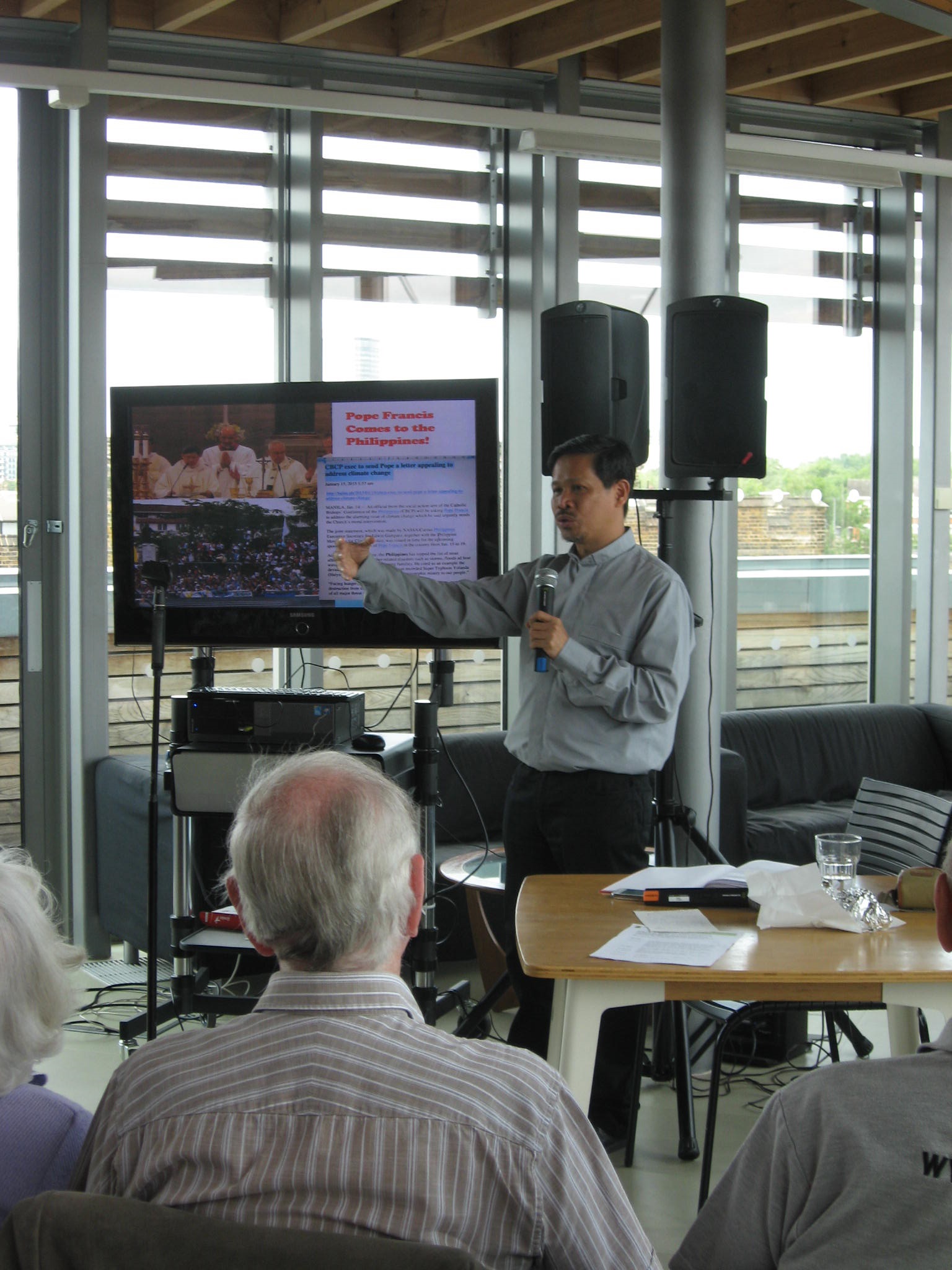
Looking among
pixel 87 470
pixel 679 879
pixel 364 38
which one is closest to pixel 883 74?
pixel 364 38

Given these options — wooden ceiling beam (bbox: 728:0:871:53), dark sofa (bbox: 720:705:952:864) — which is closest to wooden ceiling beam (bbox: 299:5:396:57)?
wooden ceiling beam (bbox: 728:0:871:53)

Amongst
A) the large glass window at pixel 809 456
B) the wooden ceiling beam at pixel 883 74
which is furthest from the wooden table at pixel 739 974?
the wooden ceiling beam at pixel 883 74

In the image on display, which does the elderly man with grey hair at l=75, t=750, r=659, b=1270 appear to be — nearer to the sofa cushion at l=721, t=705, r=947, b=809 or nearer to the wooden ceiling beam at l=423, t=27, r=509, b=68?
the sofa cushion at l=721, t=705, r=947, b=809

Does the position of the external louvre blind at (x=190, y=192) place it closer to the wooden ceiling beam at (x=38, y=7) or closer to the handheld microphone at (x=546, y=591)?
the wooden ceiling beam at (x=38, y=7)

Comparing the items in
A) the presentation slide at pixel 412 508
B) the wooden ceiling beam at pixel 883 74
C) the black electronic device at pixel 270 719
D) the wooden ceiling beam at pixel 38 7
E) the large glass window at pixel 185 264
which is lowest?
the black electronic device at pixel 270 719

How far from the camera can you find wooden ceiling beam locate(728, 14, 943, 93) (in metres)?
5.00

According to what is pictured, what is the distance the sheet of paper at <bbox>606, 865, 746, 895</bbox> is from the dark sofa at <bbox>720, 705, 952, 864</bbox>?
2.42m

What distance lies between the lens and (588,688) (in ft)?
9.96

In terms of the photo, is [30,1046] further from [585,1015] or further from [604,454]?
[604,454]

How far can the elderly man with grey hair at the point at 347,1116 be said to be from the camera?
1.11m

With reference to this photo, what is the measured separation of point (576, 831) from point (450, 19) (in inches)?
129

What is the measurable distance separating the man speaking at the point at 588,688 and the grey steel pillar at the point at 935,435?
136 inches

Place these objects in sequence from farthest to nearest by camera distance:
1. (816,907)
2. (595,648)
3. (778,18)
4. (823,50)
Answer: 1. (823,50)
2. (778,18)
3. (595,648)
4. (816,907)

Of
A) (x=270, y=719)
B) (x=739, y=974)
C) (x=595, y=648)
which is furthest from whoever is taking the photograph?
(x=270, y=719)
